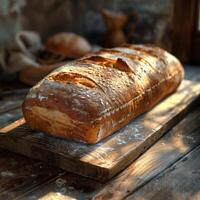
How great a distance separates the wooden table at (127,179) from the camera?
1.35 meters

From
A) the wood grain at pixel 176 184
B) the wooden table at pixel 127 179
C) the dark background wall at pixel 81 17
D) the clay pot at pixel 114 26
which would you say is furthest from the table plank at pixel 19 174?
the clay pot at pixel 114 26

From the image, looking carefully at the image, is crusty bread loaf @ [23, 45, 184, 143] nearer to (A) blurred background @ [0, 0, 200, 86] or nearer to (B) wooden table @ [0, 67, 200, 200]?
(B) wooden table @ [0, 67, 200, 200]

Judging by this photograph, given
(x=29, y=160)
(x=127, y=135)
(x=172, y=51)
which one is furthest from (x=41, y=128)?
(x=172, y=51)

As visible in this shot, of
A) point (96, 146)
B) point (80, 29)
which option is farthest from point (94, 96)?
point (80, 29)

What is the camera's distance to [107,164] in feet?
4.66

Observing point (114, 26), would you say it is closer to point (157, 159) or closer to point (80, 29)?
point (80, 29)

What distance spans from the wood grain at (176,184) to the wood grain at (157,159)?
24mm

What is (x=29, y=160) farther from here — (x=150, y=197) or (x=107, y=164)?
(x=150, y=197)

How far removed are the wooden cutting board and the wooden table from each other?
0.02 meters

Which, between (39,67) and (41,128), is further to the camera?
(39,67)

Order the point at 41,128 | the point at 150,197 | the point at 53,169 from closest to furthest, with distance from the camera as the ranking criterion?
the point at 150,197 < the point at 53,169 < the point at 41,128

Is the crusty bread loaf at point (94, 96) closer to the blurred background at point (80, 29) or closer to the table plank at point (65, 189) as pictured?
the table plank at point (65, 189)

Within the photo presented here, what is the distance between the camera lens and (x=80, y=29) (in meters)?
3.10

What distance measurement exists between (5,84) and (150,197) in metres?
1.29
